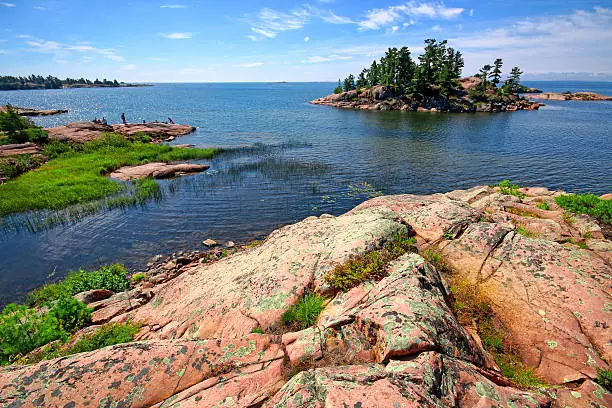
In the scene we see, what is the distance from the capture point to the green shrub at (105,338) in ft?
25.4

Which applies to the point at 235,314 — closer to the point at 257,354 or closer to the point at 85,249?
the point at 257,354

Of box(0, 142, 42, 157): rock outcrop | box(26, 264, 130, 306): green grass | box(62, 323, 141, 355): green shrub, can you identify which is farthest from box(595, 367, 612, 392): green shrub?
box(0, 142, 42, 157): rock outcrop

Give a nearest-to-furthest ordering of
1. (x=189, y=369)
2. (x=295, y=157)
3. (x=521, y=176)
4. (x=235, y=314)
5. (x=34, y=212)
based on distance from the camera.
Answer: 1. (x=189, y=369)
2. (x=235, y=314)
3. (x=34, y=212)
4. (x=521, y=176)
5. (x=295, y=157)

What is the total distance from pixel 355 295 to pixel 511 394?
11.6 feet

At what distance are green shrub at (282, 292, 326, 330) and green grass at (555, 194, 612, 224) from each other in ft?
50.0

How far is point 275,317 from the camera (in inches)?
300

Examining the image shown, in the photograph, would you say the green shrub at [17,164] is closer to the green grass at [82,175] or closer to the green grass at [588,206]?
the green grass at [82,175]

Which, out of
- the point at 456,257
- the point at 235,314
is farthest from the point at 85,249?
the point at 456,257

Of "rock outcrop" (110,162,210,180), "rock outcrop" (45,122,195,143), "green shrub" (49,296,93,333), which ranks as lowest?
"green shrub" (49,296,93,333)

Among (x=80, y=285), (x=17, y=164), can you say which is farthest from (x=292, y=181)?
(x=17, y=164)

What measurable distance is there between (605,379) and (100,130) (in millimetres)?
71333

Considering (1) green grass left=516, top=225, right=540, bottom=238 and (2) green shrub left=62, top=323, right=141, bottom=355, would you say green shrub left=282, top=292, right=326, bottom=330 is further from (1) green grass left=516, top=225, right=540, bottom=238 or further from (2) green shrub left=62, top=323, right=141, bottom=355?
(1) green grass left=516, top=225, right=540, bottom=238

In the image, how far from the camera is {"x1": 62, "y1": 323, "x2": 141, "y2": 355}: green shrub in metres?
7.73

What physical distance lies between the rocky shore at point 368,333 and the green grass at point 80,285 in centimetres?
469
